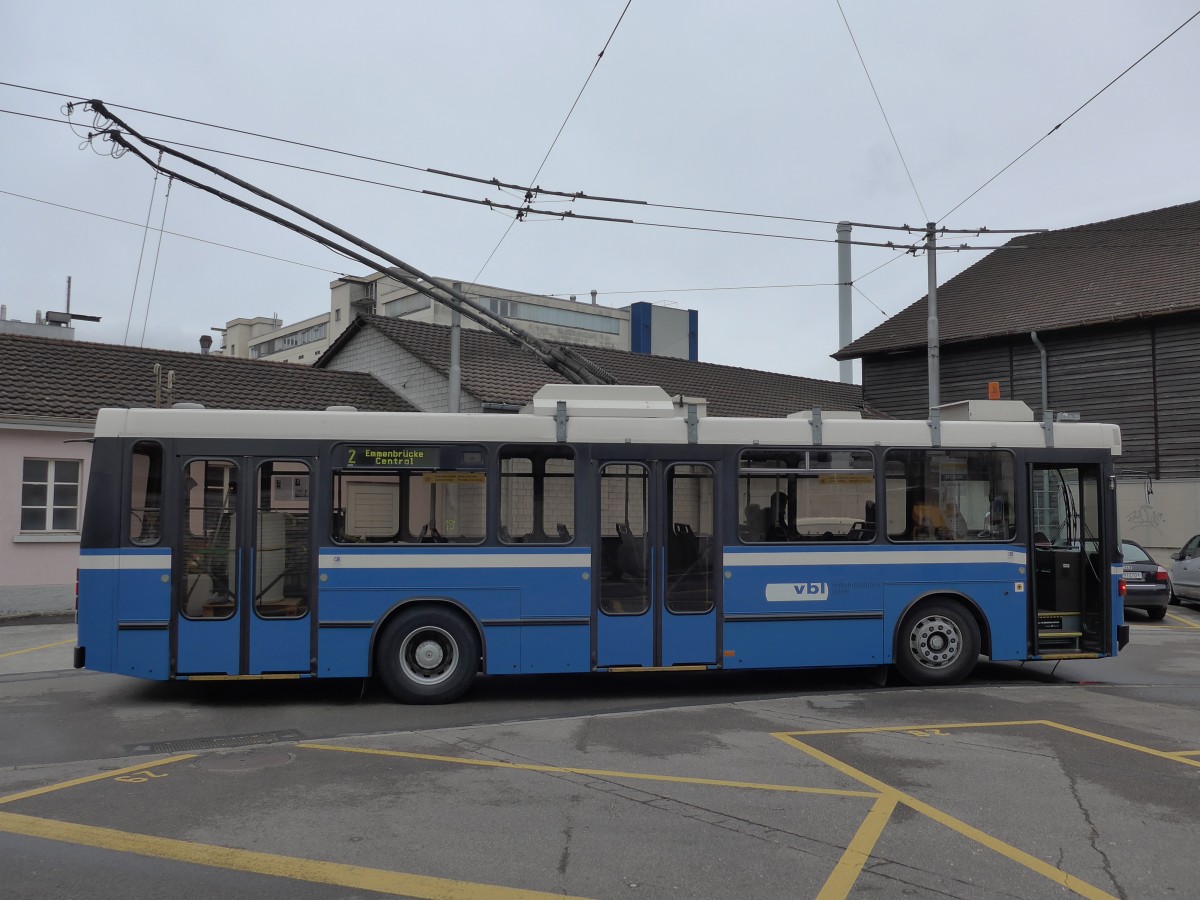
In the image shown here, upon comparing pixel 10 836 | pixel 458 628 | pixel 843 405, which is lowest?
pixel 10 836

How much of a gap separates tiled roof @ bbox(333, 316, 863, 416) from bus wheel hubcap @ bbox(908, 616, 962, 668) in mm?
10571

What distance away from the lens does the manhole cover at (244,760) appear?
7234 millimetres

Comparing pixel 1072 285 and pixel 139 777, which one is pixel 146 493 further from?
pixel 1072 285

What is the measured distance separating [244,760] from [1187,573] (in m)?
18.7

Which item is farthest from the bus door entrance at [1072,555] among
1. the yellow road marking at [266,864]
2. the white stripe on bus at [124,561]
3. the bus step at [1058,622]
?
the white stripe on bus at [124,561]

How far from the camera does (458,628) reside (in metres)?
9.71

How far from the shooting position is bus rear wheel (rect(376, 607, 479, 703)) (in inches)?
380

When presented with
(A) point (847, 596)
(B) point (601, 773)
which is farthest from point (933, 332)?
(B) point (601, 773)

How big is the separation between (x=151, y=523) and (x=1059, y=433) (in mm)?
9208

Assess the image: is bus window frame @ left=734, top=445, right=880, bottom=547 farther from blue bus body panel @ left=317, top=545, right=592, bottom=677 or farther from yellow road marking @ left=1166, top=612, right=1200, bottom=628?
yellow road marking @ left=1166, top=612, right=1200, bottom=628

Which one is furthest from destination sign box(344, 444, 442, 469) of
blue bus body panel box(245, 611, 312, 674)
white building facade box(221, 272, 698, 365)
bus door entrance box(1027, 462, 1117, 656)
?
white building facade box(221, 272, 698, 365)

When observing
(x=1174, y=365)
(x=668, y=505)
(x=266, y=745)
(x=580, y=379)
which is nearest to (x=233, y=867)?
(x=266, y=745)

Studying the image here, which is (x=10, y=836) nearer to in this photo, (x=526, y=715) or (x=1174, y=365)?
(x=526, y=715)

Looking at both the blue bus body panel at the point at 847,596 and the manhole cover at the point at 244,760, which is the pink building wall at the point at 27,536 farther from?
the blue bus body panel at the point at 847,596
